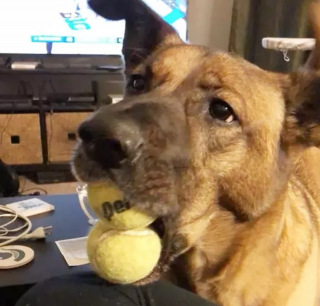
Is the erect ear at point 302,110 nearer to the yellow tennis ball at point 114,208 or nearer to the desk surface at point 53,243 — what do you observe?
the yellow tennis ball at point 114,208

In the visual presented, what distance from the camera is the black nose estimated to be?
2.57 ft

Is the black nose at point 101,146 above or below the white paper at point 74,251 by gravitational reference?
above

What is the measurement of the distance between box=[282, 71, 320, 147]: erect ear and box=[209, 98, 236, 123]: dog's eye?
151 mm

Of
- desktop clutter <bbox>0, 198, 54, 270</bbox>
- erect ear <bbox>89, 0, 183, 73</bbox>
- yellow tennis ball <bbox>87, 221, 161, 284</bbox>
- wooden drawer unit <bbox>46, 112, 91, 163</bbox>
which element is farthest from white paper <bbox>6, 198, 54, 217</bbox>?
wooden drawer unit <bbox>46, 112, 91, 163</bbox>

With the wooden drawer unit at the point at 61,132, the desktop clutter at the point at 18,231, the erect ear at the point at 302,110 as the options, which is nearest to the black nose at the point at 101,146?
the erect ear at the point at 302,110

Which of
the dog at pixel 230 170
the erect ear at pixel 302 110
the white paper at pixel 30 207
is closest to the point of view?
the dog at pixel 230 170

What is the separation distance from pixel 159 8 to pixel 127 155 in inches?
107

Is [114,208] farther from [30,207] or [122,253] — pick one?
[30,207]

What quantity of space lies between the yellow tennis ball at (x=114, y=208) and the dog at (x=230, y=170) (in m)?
0.05

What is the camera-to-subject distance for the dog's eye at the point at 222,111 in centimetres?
103

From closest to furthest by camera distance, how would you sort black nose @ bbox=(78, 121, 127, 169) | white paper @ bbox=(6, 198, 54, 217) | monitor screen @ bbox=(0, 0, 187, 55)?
black nose @ bbox=(78, 121, 127, 169) < white paper @ bbox=(6, 198, 54, 217) < monitor screen @ bbox=(0, 0, 187, 55)

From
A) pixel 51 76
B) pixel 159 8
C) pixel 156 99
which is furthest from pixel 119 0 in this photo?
pixel 51 76

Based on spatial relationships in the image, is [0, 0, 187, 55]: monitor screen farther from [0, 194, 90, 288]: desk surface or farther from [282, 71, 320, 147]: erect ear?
[282, 71, 320, 147]: erect ear

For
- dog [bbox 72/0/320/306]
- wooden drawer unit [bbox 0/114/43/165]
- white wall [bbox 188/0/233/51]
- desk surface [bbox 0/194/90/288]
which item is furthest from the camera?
white wall [bbox 188/0/233/51]
